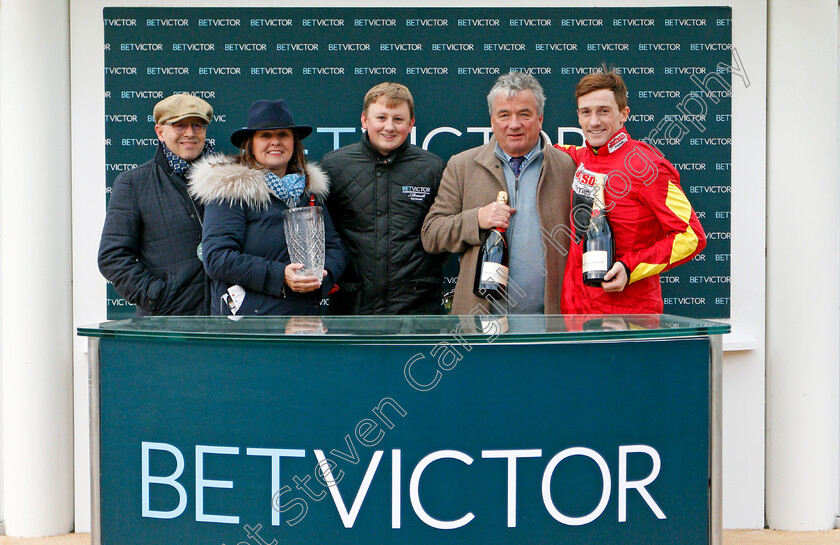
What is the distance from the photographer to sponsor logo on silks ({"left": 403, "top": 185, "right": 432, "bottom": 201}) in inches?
132

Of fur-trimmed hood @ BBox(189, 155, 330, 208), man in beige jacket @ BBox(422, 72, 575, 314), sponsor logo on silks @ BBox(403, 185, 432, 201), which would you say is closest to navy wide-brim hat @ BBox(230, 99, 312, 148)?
fur-trimmed hood @ BBox(189, 155, 330, 208)

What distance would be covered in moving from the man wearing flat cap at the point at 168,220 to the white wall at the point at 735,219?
597 millimetres

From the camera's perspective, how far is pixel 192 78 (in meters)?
3.86

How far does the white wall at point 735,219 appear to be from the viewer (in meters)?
3.84

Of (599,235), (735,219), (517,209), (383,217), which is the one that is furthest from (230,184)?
(735,219)

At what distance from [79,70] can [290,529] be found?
2810 mm

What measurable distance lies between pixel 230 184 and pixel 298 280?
485 millimetres

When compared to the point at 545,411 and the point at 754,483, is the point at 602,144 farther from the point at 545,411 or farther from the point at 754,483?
the point at 754,483

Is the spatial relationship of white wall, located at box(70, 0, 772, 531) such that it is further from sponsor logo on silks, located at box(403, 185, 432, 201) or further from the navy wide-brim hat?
sponsor logo on silks, located at box(403, 185, 432, 201)

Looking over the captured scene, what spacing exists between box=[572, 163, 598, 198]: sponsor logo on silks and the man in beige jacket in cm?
11

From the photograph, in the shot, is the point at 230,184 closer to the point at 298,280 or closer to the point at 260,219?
the point at 260,219

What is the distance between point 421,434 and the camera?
2002 mm
